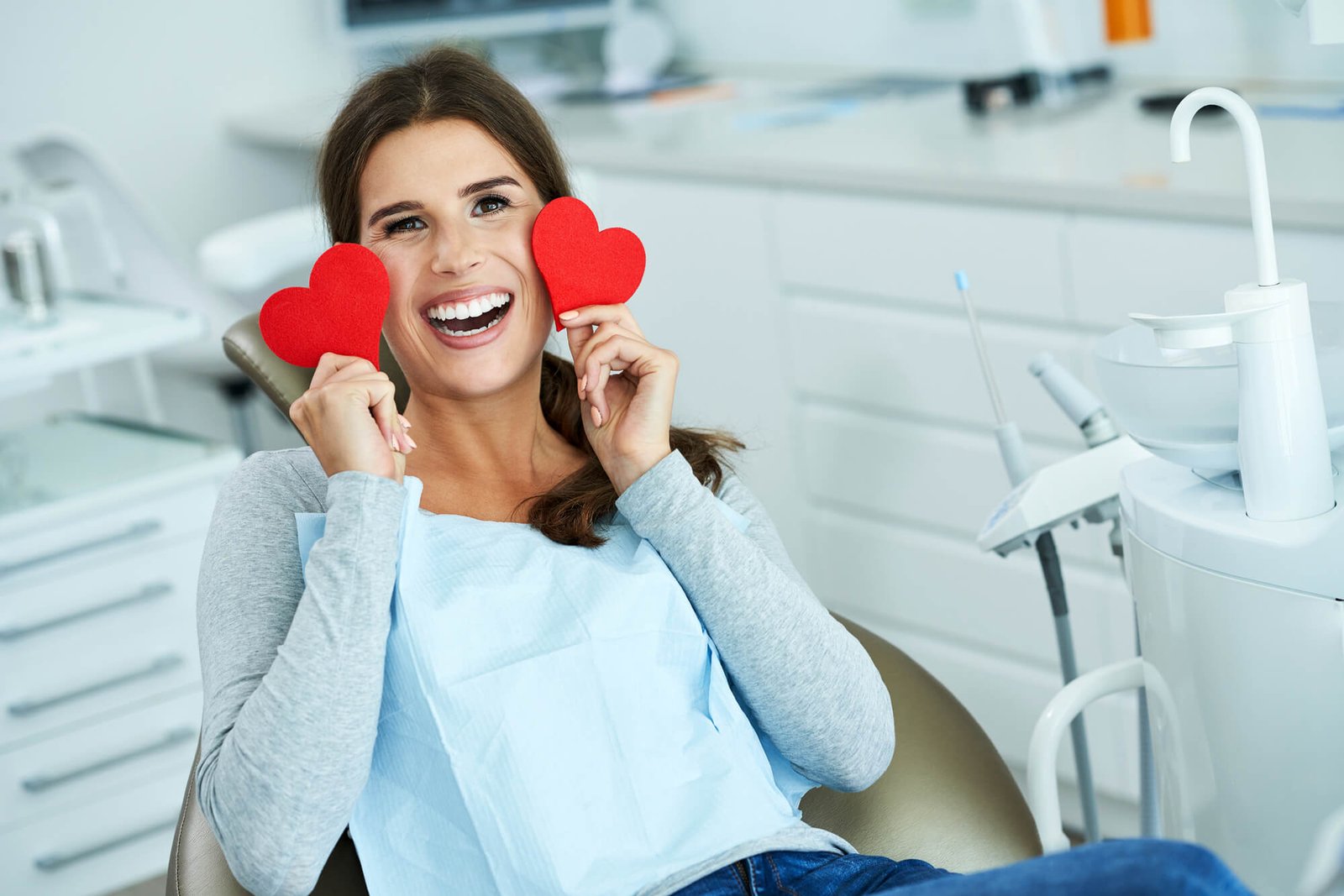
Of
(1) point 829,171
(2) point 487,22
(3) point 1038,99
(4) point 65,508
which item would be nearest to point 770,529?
(1) point 829,171

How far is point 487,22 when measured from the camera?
10.8 feet

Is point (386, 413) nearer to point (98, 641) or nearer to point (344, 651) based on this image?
point (344, 651)

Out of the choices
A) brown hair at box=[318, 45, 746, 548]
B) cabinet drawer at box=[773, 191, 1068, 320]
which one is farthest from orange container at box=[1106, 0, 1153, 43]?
brown hair at box=[318, 45, 746, 548]

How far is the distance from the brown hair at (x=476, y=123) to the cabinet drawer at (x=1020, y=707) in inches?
35.0

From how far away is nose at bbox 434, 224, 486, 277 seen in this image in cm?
118

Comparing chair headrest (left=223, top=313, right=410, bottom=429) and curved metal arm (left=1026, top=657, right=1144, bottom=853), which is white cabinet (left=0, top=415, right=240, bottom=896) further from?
curved metal arm (left=1026, top=657, right=1144, bottom=853)

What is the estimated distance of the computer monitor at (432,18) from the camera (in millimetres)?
3270

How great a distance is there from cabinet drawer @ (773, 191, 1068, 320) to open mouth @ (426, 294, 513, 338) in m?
0.88

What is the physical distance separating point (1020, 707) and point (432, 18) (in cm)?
198

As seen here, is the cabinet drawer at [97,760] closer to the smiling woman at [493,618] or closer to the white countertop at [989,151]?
the white countertop at [989,151]

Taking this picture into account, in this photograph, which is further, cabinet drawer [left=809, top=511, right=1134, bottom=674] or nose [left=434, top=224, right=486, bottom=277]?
cabinet drawer [left=809, top=511, right=1134, bottom=674]

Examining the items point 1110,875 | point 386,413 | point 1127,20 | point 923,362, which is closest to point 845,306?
point 923,362

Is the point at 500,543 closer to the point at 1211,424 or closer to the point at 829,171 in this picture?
the point at 1211,424

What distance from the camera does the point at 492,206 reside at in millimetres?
1241
